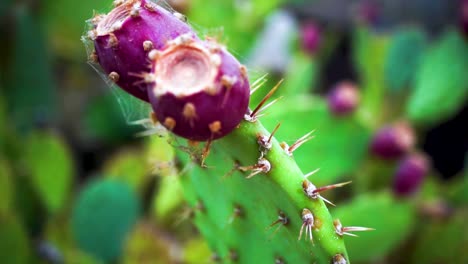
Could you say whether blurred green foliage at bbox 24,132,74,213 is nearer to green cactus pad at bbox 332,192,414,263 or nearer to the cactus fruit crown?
green cactus pad at bbox 332,192,414,263

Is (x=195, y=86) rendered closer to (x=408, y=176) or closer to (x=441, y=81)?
(x=408, y=176)

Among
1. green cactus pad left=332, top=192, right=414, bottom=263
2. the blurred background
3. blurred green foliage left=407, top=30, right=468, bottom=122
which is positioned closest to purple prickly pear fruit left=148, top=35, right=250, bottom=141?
the blurred background

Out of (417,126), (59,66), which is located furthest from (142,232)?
(59,66)

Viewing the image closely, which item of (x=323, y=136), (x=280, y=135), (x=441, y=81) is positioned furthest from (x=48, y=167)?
(x=441, y=81)

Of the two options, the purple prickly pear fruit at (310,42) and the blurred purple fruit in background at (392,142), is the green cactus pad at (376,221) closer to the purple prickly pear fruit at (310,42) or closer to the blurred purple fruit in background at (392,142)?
the blurred purple fruit in background at (392,142)

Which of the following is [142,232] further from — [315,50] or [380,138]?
[315,50]

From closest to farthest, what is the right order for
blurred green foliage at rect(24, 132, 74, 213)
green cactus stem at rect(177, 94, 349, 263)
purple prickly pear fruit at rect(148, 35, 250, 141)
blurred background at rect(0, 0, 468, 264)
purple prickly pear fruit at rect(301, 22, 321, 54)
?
1. purple prickly pear fruit at rect(148, 35, 250, 141)
2. green cactus stem at rect(177, 94, 349, 263)
3. blurred background at rect(0, 0, 468, 264)
4. blurred green foliage at rect(24, 132, 74, 213)
5. purple prickly pear fruit at rect(301, 22, 321, 54)
